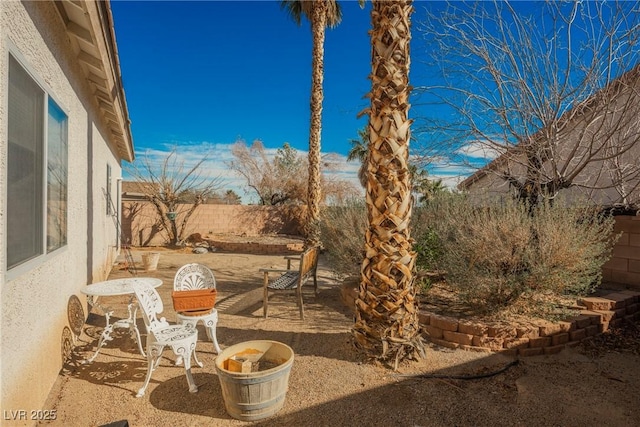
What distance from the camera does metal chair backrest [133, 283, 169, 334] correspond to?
3.42m

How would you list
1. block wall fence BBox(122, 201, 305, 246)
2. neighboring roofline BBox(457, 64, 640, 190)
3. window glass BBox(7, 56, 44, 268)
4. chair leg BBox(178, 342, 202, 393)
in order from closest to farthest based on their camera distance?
window glass BBox(7, 56, 44, 268) → chair leg BBox(178, 342, 202, 393) → neighboring roofline BBox(457, 64, 640, 190) → block wall fence BBox(122, 201, 305, 246)

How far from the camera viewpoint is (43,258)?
3.14 m

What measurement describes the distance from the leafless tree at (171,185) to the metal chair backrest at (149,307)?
12401 mm

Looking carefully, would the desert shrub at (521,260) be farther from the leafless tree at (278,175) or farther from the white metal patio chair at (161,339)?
the leafless tree at (278,175)

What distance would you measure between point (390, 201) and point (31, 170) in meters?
3.18

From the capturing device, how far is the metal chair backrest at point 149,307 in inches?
135

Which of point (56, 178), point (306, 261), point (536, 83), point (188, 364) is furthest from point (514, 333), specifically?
point (56, 178)

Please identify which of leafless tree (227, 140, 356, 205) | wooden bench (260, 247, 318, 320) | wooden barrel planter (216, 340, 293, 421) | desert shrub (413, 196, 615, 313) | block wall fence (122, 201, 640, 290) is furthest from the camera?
leafless tree (227, 140, 356, 205)

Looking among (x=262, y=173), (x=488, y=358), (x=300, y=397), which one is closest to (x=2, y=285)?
(x=300, y=397)

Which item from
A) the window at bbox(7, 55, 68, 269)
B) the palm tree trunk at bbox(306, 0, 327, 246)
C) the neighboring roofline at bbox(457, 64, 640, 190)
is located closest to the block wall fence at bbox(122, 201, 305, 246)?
the palm tree trunk at bbox(306, 0, 327, 246)

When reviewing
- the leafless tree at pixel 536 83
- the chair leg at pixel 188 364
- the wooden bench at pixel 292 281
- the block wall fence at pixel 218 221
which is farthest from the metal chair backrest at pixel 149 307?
the block wall fence at pixel 218 221

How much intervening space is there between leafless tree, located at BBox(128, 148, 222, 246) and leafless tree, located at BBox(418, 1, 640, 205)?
12.1 metres

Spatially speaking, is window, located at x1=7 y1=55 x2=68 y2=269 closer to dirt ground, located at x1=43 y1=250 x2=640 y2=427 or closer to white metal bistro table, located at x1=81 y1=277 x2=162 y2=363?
white metal bistro table, located at x1=81 y1=277 x2=162 y2=363

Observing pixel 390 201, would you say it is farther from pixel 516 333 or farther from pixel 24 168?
pixel 24 168
